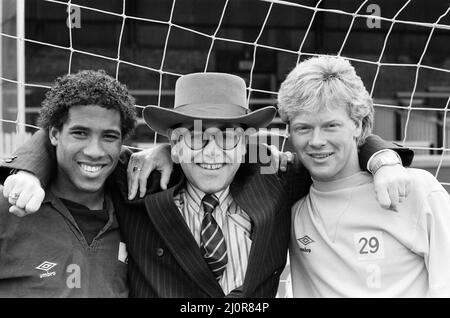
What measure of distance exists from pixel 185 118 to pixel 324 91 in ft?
1.34

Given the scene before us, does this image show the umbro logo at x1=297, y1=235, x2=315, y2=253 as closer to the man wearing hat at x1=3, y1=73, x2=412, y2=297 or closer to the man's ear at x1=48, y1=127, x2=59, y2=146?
the man wearing hat at x1=3, y1=73, x2=412, y2=297

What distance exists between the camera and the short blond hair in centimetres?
185

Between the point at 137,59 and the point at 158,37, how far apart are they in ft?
1.03

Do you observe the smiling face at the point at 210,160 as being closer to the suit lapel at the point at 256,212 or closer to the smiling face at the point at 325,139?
the suit lapel at the point at 256,212

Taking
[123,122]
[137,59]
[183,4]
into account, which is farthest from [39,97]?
[123,122]

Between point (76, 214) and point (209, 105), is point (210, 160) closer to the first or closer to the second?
point (209, 105)

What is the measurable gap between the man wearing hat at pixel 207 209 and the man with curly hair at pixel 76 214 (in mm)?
60

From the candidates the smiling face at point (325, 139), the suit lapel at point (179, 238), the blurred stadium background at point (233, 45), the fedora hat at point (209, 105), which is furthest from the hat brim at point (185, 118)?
the blurred stadium background at point (233, 45)

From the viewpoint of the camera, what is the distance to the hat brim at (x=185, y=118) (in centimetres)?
188

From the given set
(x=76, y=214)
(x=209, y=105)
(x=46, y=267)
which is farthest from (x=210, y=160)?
(x=46, y=267)

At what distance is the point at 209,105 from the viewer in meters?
1.92

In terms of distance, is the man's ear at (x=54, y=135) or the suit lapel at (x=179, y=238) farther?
the man's ear at (x=54, y=135)

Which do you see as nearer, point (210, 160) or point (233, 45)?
point (210, 160)
